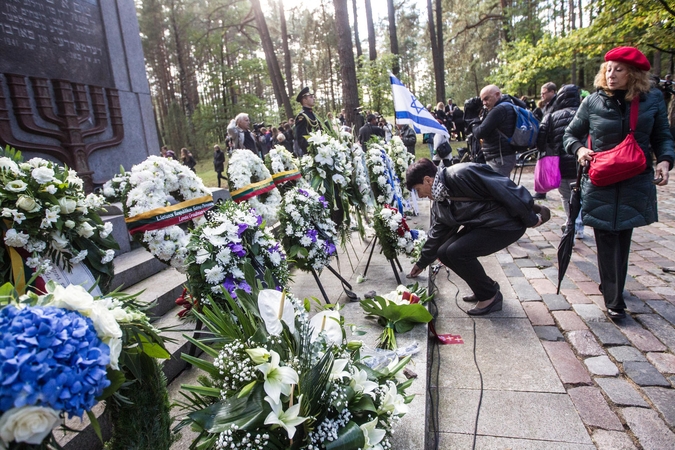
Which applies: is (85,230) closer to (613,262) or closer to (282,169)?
(282,169)

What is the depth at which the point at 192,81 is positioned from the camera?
1199 inches

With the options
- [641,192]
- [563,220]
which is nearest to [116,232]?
[641,192]

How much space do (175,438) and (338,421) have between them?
891mm

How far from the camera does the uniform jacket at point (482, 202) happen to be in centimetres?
324

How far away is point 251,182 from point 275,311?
8.53ft

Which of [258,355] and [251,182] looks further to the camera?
[251,182]

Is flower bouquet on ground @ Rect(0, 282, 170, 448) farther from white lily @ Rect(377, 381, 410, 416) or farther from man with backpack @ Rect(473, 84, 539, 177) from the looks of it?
man with backpack @ Rect(473, 84, 539, 177)

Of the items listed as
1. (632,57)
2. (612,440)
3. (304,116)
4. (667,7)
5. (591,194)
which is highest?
(667,7)

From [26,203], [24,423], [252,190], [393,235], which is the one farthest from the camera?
[393,235]

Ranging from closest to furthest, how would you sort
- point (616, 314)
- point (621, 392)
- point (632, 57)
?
point (621, 392), point (632, 57), point (616, 314)

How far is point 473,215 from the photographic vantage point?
11.0ft

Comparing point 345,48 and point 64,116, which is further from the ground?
point 345,48

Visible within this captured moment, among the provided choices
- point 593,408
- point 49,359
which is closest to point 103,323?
point 49,359

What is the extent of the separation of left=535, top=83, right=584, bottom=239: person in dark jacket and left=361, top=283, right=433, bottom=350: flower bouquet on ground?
331 cm
